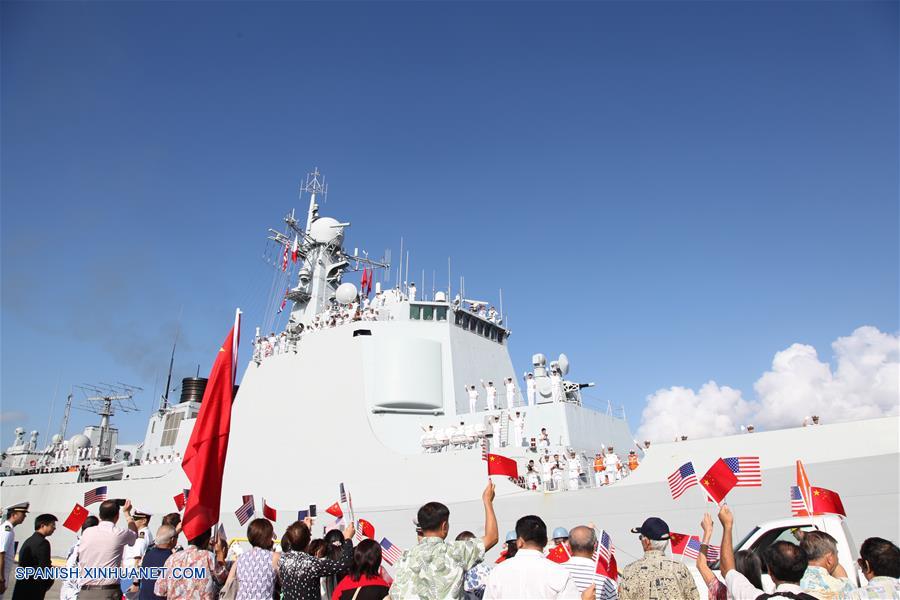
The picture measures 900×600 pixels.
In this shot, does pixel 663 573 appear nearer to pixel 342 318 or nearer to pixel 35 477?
pixel 342 318

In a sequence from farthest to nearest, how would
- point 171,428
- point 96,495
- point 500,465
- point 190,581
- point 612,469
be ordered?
point 171,428
point 612,469
point 96,495
point 500,465
point 190,581

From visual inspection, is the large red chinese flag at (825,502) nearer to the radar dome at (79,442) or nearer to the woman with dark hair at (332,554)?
the woman with dark hair at (332,554)

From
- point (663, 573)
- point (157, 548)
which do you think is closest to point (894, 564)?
point (663, 573)

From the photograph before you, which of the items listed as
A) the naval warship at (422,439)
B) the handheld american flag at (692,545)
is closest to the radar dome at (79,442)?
the naval warship at (422,439)

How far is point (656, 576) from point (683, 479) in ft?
14.3

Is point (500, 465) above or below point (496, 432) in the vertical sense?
below

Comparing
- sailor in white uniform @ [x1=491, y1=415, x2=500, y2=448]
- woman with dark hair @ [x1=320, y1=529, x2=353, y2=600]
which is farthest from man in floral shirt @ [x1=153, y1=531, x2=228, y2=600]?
sailor in white uniform @ [x1=491, y1=415, x2=500, y2=448]

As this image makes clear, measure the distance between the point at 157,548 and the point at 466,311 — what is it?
1211 cm

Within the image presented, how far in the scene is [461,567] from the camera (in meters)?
2.67

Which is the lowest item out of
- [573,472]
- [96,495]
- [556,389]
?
[96,495]

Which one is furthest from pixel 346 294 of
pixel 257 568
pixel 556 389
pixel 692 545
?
pixel 257 568

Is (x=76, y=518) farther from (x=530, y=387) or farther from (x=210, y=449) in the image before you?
(x=530, y=387)

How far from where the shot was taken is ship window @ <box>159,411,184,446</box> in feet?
67.6

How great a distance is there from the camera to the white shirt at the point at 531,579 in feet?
7.95
